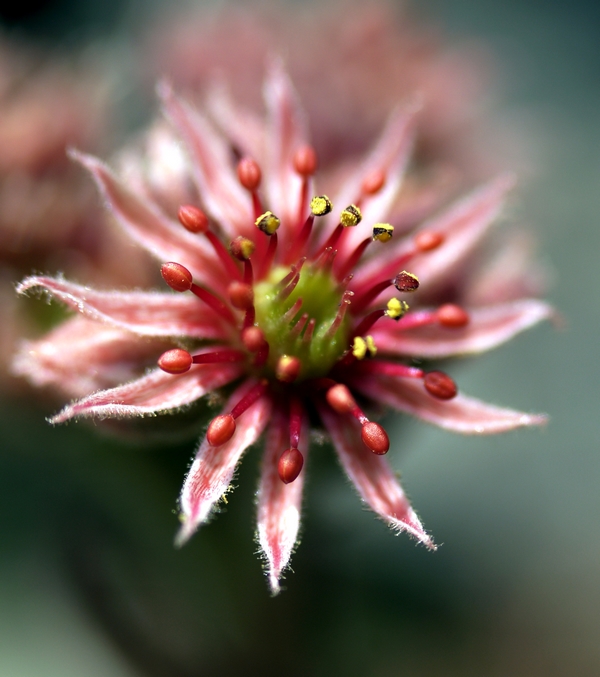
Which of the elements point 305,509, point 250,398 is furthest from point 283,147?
point 305,509

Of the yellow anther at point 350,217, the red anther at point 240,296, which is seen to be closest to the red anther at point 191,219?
the red anther at point 240,296

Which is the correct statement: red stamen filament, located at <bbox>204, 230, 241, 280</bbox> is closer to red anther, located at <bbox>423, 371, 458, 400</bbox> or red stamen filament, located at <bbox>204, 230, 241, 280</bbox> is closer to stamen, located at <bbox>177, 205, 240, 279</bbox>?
stamen, located at <bbox>177, 205, 240, 279</bbox>

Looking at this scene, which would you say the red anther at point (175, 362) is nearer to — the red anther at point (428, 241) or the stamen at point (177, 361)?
the stamen at point (177, 361)

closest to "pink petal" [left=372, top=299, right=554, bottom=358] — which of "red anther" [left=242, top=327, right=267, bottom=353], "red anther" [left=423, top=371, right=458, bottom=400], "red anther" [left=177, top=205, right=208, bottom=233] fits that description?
"red anther" [left=423, top=371, right=458, bottom=400]

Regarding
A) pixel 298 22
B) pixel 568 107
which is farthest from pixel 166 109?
pixel 568 107

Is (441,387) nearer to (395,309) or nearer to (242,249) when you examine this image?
(395,309)
